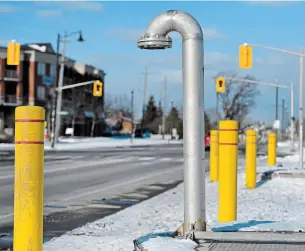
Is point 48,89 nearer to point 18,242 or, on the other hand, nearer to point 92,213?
point 92,213

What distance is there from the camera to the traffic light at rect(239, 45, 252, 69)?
30016mm

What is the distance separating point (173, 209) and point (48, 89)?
75727 millimetres

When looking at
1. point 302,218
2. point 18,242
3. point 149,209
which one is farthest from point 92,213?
point 18,242

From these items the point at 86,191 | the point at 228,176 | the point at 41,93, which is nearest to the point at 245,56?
the point at 86,191

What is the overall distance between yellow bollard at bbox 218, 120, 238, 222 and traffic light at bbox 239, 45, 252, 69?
21342 mm

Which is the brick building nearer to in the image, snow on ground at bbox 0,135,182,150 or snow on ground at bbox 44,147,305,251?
snow on ground at bbox 0,135,182,150

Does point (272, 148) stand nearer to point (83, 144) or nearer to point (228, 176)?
point (228, 176)

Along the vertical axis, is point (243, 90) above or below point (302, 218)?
above

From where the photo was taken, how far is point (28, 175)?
219 inches

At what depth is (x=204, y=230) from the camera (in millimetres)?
6680

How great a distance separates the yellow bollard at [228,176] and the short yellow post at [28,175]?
3.75 metres

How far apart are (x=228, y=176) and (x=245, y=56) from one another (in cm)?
2200

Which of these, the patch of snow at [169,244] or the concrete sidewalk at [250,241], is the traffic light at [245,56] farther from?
the patch of snow at [169,244]

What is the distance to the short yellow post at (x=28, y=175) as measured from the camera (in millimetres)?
5531
